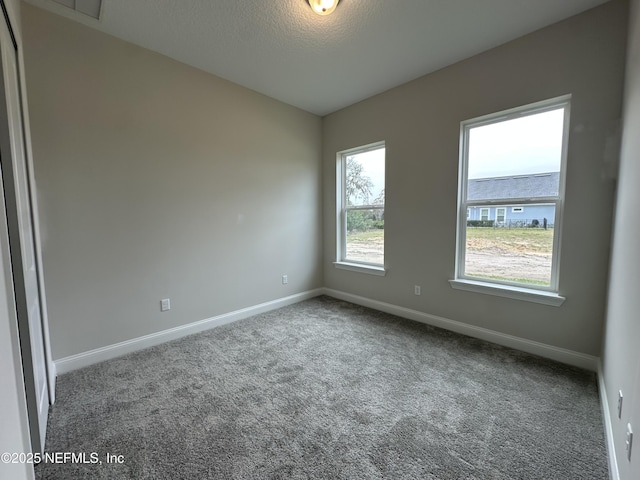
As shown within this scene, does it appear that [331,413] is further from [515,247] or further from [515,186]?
[515,186]

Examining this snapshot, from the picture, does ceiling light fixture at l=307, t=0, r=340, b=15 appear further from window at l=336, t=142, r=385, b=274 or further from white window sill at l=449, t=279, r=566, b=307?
white window sill at l=449, t=279, r=566, b=307

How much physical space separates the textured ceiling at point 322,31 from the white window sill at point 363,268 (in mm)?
2299

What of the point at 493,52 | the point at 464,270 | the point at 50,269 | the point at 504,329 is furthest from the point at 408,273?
the point at 50,269

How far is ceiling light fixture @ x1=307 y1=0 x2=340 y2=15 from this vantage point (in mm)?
1951

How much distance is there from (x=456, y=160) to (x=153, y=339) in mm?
3578

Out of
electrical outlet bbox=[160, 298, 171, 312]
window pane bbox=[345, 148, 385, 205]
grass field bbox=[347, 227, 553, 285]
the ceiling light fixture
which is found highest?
the ceiling light fixture

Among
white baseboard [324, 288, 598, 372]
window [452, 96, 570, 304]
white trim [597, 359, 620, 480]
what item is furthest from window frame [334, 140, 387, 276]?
white trim [597, 359, 620, 480]

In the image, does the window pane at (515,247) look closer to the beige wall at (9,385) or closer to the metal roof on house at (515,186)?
the metal roof on house at (515,186)

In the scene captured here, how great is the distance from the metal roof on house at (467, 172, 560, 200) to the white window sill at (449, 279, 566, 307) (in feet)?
2.82

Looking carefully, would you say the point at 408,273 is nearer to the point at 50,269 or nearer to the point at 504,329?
the point at 504,329

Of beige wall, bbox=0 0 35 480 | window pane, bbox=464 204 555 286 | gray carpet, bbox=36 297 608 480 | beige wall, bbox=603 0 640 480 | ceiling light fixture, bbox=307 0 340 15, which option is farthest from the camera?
window pane, bbox=464 204 555 286

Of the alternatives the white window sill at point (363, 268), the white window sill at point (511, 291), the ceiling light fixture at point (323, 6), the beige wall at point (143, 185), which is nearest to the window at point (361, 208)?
the white window sill at point (363, 268)

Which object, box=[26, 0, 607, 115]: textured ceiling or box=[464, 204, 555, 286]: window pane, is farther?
box=[464, 204, 555, 286]: window pane

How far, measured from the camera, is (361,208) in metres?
3.90
